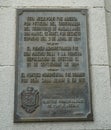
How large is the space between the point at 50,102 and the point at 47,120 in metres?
0.33

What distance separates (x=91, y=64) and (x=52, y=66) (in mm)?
734

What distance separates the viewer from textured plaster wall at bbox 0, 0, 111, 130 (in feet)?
18.8

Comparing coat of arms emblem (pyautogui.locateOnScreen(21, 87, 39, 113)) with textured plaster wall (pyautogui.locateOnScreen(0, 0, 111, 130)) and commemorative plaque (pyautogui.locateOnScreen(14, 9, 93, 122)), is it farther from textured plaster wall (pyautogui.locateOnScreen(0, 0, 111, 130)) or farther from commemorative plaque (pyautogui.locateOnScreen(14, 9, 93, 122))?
textured plaster wall (pyautogui.locateOnScreen(0, 0, 111, 130))

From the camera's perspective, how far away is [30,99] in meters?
5.83

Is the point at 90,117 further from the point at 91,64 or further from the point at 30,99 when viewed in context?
the point at 30,99

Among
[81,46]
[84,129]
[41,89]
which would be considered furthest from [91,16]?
[84,129]

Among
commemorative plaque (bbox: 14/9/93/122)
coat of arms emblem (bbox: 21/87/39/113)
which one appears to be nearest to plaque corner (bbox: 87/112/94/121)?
commemorative plaque (bbox: 14/9/93/122)

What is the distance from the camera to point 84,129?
5723mm

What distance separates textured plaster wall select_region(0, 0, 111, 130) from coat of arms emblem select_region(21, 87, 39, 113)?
215 mm

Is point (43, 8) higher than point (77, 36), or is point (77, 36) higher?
point (43, 8)

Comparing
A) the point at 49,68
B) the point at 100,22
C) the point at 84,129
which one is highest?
the point at 100,22

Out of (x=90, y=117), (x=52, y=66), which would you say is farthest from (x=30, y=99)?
(x=90, y=117)

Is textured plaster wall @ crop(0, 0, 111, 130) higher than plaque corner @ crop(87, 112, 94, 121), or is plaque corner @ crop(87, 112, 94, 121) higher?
textured plaster wall @ crop(0, 0, 111, 130)

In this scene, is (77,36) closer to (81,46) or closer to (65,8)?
(81,46)
